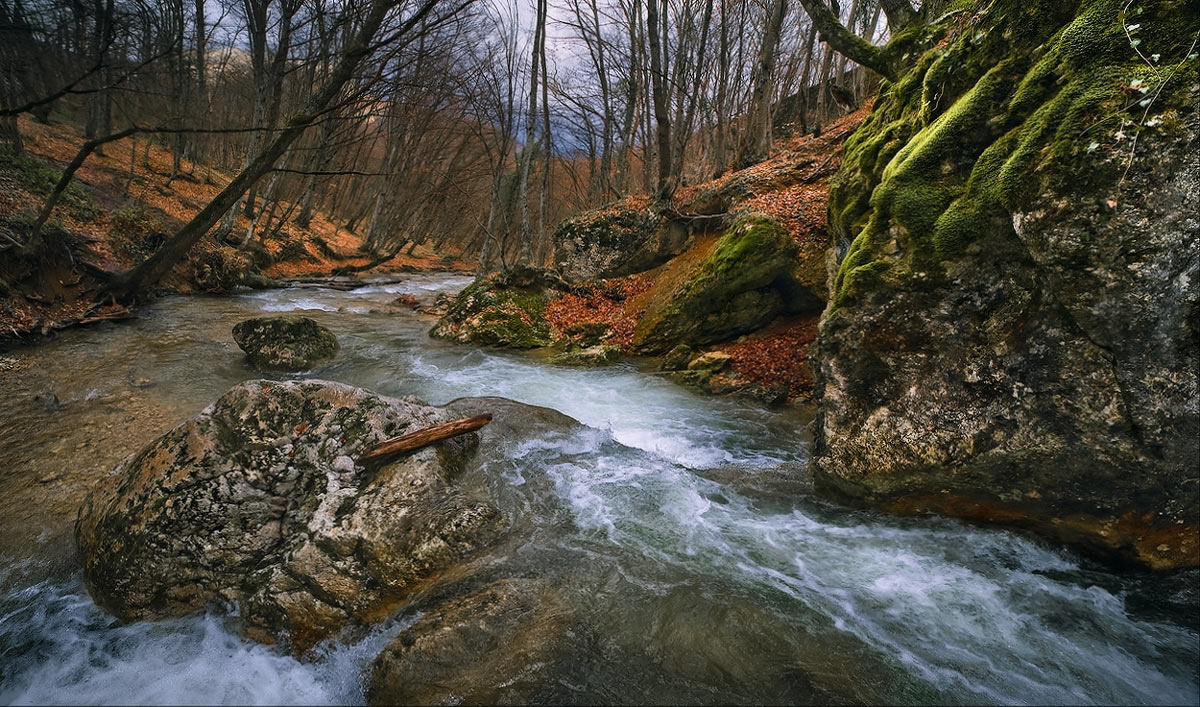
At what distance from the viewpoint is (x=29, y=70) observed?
16531mm

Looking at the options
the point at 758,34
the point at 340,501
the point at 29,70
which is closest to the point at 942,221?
the point at 340,501

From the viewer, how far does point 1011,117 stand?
4.10 metres

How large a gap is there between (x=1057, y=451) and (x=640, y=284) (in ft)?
31.4

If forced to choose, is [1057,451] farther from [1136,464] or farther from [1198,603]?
[1198,603]

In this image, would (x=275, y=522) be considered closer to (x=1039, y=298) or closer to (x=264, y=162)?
(x=1039, y=298)

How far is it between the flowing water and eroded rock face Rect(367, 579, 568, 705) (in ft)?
0.51

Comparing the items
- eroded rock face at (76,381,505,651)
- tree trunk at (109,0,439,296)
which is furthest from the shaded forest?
eroded rock face at (76,381,505,651)

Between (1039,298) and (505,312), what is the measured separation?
998 centimetres

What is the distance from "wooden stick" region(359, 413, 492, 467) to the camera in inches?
161

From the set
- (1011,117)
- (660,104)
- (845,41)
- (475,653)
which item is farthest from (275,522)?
(660,104)

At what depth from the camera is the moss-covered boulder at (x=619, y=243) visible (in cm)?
1312

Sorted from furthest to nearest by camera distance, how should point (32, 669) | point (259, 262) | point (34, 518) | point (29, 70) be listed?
point (259, 262), point (29, 70), point (34, 518), point (32, 669)

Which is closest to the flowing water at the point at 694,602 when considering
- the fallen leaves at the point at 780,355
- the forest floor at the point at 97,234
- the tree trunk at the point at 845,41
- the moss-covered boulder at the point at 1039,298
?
the moss-covered boulder at the point at 1039,298

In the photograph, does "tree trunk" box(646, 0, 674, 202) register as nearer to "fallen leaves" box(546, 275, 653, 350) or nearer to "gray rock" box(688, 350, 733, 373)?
"fallen leaves" box(546, 275, 653, 350)
